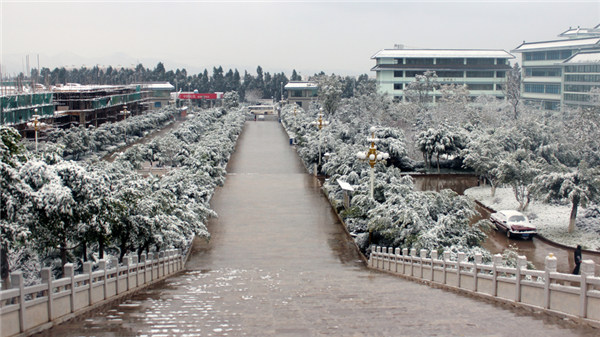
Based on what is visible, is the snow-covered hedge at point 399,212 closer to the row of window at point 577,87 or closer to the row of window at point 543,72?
the row of window at point 577,87

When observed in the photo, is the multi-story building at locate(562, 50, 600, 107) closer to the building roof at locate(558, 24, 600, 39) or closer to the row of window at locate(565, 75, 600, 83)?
the row of window at locate(565, 75, 600, 83)

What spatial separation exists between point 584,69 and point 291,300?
68.4 m

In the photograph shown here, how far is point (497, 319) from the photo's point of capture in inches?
394

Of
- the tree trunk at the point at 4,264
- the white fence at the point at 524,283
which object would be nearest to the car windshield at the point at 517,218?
the white fence at the point at 524,283

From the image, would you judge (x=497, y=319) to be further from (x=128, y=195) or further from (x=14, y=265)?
(x=14, y=265)

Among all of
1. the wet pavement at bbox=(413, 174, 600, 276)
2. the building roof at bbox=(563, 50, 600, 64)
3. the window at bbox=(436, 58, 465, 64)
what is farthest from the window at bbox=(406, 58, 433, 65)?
the wet pavement at bbox=(413, 174, 600, 276)

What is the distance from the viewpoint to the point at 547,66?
3359 inches

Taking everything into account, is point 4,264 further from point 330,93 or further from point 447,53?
point 447,53

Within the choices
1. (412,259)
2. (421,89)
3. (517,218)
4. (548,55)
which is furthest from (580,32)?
(412,259)

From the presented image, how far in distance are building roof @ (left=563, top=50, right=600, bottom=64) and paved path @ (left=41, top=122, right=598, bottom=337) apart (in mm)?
53558

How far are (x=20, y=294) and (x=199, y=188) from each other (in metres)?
18.1

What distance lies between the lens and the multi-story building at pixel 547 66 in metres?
79.2

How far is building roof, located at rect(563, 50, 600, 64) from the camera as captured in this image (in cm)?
7021

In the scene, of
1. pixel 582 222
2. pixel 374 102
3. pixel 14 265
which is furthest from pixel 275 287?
pixel 374 102
